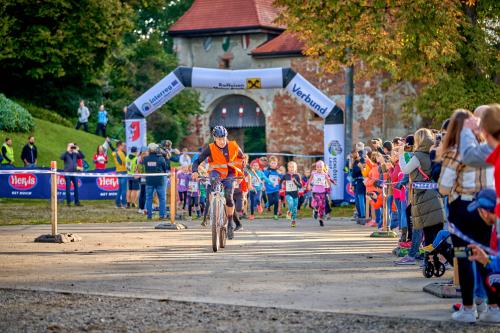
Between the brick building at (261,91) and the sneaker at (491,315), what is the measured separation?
4841 cm

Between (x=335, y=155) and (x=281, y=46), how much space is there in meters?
30.1

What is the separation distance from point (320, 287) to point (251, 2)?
56.1 metres

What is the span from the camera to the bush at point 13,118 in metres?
44.1

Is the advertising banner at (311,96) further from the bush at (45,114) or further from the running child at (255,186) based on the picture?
the bush at (45,114)

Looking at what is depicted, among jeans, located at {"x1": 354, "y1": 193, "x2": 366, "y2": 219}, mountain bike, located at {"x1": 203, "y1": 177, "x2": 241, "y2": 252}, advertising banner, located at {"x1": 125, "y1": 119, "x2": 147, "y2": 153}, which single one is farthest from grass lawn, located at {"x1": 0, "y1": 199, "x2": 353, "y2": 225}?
mountain bike, located at {"x1": 203, "y1": 177, "x2": 241, "y2": 252}

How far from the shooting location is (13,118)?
1753 inches

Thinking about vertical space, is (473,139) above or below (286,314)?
above

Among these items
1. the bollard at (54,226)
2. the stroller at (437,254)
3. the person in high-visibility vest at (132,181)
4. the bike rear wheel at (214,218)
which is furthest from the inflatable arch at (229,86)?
the stroller at (437,254)

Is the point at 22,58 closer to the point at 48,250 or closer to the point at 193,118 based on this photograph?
the point at 193,118

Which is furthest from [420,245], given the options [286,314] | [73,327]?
[73,327]

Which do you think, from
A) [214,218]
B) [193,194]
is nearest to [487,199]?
[214,218]

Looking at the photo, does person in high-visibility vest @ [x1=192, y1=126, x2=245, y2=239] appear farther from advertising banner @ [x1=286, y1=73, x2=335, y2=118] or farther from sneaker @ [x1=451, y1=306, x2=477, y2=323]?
advertising banner @ [x1=286, y1=73, x2=335, y2=118]

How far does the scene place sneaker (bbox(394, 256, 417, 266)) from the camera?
50.1 ft

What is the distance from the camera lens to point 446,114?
34375mm
